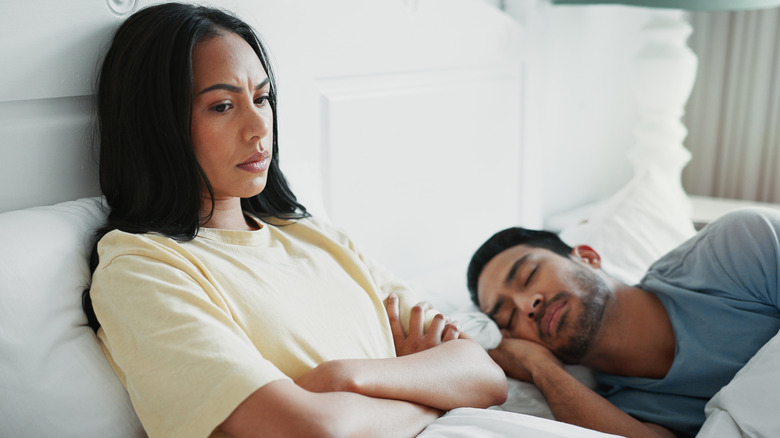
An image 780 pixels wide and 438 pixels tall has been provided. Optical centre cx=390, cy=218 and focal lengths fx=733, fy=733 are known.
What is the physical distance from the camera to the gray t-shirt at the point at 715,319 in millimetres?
1282

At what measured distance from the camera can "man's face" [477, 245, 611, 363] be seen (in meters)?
1.36

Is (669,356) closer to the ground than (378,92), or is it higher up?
closer to the ground

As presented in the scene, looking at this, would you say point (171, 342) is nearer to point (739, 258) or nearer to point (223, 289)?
point (223, 289)

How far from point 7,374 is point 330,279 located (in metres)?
0.44

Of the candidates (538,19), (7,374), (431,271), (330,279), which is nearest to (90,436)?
(7,374)

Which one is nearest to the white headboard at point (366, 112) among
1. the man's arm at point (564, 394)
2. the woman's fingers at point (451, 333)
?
the woman's fingers at point (451, 333)

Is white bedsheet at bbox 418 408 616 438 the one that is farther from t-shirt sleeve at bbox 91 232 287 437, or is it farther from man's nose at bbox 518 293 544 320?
man's nose at bbox 518 293 544 320

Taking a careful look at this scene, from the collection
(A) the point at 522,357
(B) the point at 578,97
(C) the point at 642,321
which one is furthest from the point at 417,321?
(B) the point at 578,97

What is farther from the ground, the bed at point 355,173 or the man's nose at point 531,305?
the bed at point 355,173

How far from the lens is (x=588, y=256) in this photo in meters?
1.53

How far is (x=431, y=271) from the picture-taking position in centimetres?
182

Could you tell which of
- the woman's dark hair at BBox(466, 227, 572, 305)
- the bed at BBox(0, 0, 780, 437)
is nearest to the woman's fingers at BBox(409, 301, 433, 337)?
the bed at BBox(0, 0, 780, 437)

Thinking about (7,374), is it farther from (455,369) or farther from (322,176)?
(322,176)

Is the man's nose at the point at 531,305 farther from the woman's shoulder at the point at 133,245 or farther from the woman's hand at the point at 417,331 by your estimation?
the woman's shoulder at the point at 133,245
